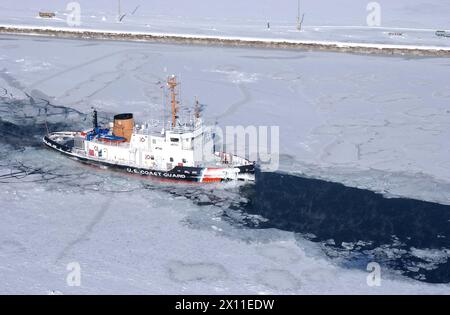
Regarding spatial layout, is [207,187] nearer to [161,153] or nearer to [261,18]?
[161,153]

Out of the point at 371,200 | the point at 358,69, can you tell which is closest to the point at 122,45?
the point at 358,69

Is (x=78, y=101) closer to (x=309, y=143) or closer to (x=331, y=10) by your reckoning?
(x=309, y=143)

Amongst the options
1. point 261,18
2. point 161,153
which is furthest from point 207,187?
point 261,18

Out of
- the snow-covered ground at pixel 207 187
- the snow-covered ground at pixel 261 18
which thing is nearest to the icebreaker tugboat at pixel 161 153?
the snow-covered ground at pixel 207 187

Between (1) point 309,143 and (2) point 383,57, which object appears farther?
(2) point 383,57

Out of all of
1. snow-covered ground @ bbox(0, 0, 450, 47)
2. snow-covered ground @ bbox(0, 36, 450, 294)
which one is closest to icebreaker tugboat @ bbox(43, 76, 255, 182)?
snow-covered ground @ bbox(0, 36, 450, 294)

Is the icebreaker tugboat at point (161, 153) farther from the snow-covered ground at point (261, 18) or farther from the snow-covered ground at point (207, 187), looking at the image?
the snow-covered ground at point (261, 18)
